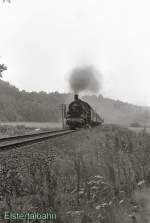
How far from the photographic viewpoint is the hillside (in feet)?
407

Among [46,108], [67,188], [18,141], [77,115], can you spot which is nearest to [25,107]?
[46,108]

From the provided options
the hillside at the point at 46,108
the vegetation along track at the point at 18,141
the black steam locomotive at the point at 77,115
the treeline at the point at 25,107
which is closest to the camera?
the vegetation along track at the point at 18,141

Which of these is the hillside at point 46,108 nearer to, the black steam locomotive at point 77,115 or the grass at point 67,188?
the black steam locomotive at point 77,115

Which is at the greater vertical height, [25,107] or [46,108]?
[25,107]

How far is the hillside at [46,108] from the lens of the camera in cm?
12419

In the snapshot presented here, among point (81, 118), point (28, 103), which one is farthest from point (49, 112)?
point (81, 118)

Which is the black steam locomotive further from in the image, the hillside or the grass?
the hillside

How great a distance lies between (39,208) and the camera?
647cm

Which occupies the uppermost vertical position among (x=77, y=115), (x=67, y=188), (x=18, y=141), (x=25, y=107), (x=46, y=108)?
(x=25, y=107)

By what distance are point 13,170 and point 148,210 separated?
3.17 meters

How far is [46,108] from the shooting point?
437 feet

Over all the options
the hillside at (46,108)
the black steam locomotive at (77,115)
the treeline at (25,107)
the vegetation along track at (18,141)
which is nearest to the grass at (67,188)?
the vegetation along track at (18,141)

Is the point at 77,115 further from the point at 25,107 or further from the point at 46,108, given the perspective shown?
the point at 25,107

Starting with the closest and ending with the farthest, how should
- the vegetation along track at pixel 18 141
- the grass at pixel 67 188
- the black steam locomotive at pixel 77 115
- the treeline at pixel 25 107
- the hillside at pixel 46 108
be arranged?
the grass at pixel 67 188, the vegetation along track at pixel 18 141, the black steam locomotive at pixel 77 115, the treeline at pixel 25 107, the hillside at pixel 46 108
